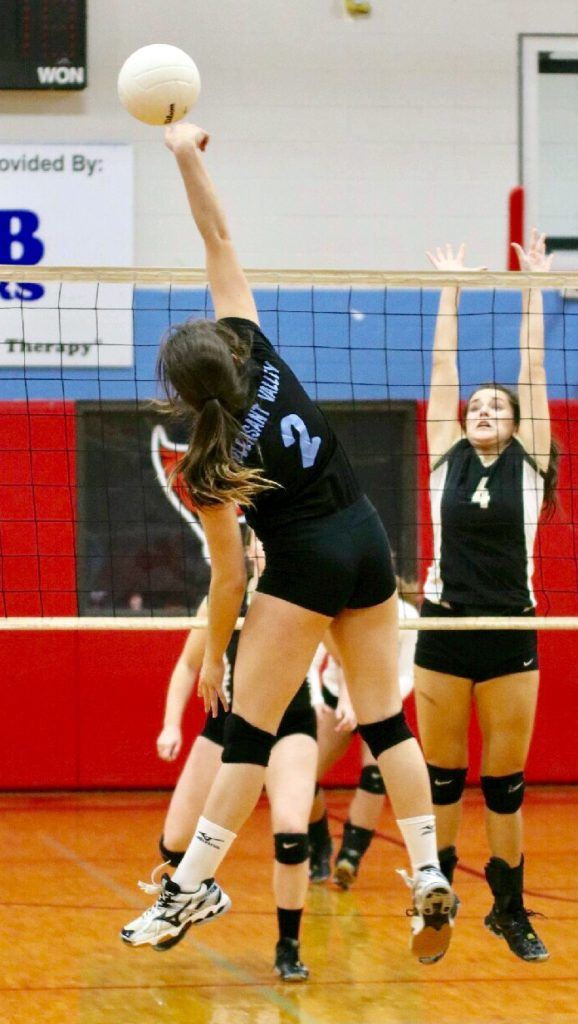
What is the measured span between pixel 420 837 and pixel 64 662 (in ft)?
14.5

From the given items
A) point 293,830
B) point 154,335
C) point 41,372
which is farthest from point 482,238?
point 293,830

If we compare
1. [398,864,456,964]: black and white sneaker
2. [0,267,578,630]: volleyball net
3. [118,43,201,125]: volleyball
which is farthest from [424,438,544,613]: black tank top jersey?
[0,267,578,630]: volleyball net

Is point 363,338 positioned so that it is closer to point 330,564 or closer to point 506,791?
point 506,791

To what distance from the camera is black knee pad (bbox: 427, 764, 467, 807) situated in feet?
15.6

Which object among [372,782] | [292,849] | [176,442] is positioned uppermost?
[176,442]

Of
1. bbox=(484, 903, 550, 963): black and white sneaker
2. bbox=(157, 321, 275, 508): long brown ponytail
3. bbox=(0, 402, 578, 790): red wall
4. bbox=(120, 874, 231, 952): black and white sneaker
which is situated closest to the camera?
bbox=(157, 321, 275, 508): long brown ponytail

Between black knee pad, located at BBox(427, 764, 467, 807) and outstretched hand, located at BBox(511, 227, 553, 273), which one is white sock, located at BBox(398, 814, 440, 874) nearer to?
Result: black knee pad, located at BBox(427, 764, 467, 807)

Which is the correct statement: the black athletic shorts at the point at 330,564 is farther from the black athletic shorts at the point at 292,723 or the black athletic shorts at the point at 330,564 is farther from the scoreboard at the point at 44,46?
the scoreboard at the point at 44,46

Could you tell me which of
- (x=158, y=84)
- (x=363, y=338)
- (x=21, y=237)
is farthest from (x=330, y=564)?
(x=21, y=237)

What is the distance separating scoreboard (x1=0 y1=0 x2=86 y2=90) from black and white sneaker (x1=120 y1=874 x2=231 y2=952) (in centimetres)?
642

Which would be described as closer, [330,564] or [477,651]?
[330,564]

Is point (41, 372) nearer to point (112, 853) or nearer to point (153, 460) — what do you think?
point (153, 460)

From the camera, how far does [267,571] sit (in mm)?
3635

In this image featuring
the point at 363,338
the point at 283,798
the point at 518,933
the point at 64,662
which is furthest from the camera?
the point at 363,338
